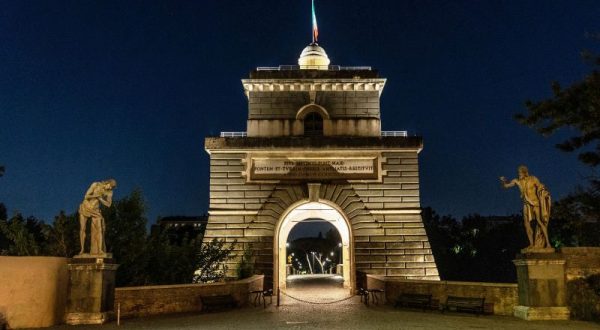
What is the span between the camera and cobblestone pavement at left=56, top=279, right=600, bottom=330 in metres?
13.2

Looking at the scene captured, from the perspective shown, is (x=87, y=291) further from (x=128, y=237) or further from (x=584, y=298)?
(x=584, y=298)

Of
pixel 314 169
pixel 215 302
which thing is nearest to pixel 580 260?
pixel 215 302

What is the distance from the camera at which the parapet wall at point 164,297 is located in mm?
14852

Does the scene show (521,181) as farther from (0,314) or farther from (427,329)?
(0,314)

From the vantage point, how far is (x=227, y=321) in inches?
561

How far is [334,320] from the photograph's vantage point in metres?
14.6

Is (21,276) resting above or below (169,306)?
above

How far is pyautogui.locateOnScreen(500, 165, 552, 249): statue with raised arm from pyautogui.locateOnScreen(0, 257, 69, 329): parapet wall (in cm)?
1219

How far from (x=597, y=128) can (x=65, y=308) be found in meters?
14.3

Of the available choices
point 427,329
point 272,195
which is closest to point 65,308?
point 427,329

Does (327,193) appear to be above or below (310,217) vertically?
above

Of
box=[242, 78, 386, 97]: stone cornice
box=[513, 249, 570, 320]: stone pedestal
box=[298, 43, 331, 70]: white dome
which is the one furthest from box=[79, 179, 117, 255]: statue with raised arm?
box=[298, 43, 331, 70]: white dome

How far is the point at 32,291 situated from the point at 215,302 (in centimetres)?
499

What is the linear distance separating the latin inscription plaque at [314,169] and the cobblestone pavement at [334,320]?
8.04 m
